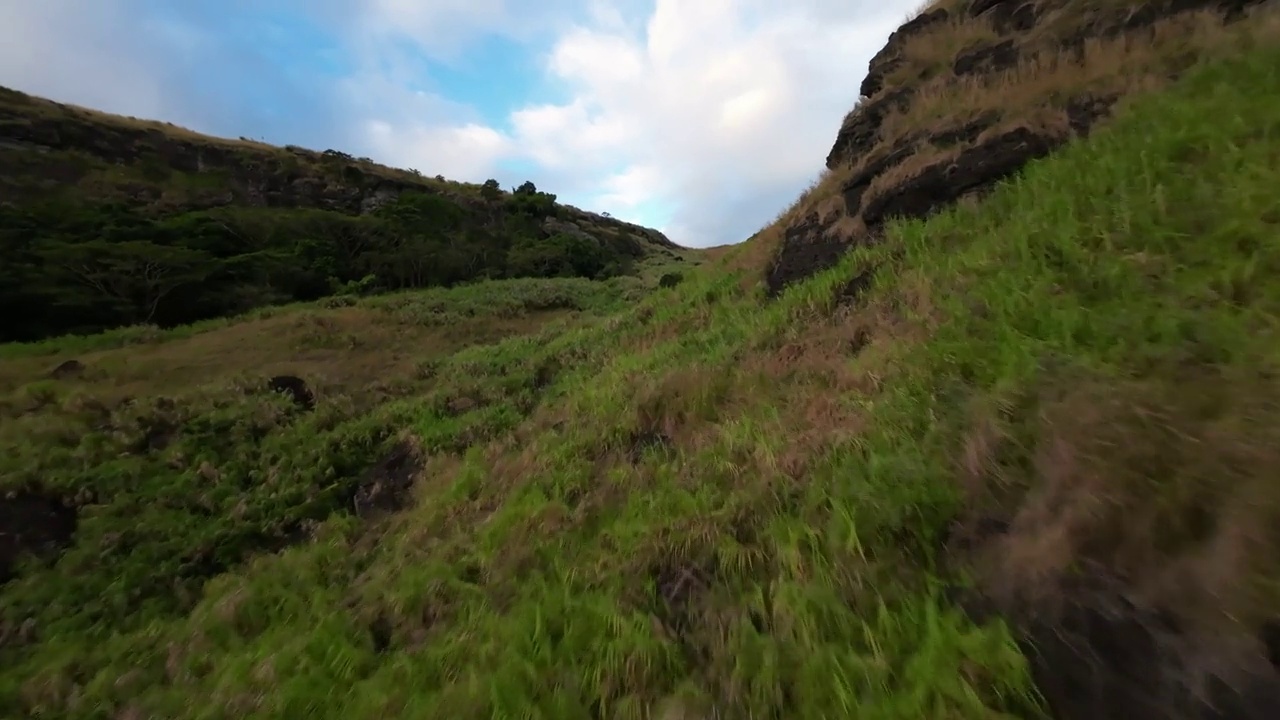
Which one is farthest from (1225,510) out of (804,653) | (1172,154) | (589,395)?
(589,395)

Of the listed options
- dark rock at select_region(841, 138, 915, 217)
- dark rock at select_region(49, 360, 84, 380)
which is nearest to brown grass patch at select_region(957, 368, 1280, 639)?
dark rock at select_region(841, 138, 915, 217)

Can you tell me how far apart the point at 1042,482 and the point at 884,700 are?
3.76 feet

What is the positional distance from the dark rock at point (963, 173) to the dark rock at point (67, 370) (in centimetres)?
1770

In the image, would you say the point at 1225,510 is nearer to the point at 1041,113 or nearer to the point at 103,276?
the point at 1041,113

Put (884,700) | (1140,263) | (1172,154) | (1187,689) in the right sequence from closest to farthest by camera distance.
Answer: (1187,689)
(884,700)
(1140,263)
(1172,154)

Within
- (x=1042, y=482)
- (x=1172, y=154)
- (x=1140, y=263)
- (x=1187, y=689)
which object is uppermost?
(x=1172, y=154)

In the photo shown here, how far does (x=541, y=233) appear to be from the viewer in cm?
5172

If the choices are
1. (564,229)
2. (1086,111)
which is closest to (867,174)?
(1086,111)

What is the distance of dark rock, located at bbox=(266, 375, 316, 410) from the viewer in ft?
42.8

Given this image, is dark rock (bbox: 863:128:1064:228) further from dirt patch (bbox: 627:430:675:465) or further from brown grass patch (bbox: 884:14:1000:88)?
dirt patch (bbox: 627:430:675:465)

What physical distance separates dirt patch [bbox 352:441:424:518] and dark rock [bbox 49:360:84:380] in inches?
420

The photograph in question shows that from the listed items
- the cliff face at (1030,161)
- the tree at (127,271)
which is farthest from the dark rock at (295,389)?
the tree at (127,271)

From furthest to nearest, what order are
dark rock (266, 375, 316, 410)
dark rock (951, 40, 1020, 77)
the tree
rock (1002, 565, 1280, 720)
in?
the tree
dark rock (266, 375, 316, 410)
dark rock (951, 40, 1020, 77)
rock (1002, 565, 1280, 720)

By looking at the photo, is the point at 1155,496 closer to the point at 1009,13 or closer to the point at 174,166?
the point at 1009,13
